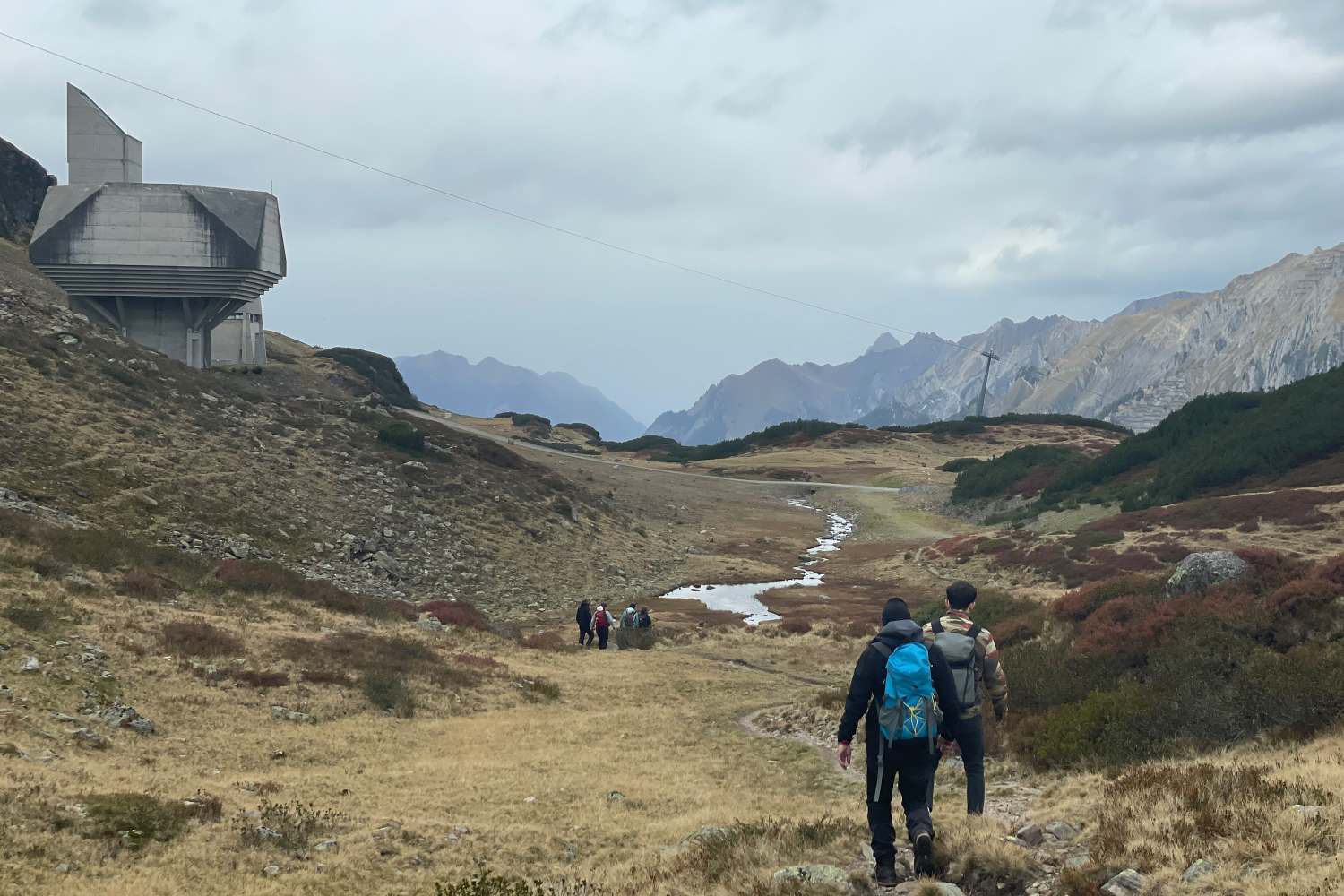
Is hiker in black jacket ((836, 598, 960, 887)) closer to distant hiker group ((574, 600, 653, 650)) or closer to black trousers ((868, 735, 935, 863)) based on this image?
black trousers ((868, 735, 935, 863))

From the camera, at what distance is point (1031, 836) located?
9117 mm

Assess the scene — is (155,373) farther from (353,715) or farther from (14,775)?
(14,775)

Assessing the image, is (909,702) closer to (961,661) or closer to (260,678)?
(961,661)

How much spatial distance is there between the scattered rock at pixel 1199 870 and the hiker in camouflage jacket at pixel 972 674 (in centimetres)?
210

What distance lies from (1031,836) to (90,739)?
41.0 feet

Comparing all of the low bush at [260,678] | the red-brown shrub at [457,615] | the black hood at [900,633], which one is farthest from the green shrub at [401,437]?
the black hood at [900,633]

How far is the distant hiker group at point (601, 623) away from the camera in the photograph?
29.8 meters

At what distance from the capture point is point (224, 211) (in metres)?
54.2

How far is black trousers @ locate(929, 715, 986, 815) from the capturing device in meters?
8.84

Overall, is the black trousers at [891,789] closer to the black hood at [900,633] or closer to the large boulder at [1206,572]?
the black hood at [900,633]

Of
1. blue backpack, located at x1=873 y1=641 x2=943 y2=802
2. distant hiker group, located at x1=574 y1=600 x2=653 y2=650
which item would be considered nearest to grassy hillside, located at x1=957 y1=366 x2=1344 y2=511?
distant hiker group, located at x1=574 y1=600 x2=653 y2=650

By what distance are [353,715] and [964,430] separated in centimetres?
12496

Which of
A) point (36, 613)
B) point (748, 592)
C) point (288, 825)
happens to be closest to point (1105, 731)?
point (288, 825)

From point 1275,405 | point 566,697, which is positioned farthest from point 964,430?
point 566,697
